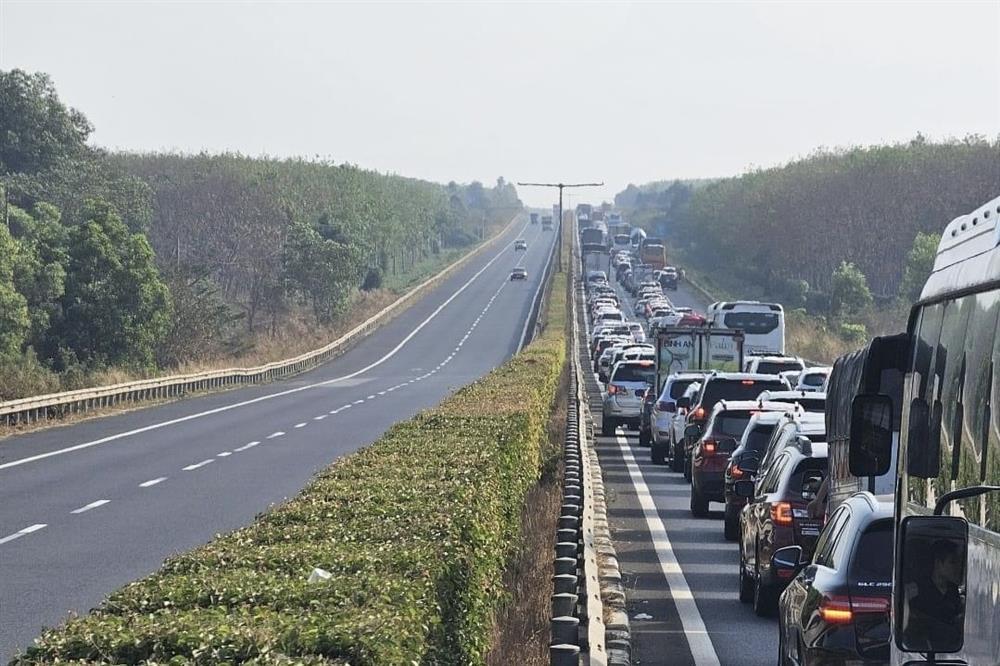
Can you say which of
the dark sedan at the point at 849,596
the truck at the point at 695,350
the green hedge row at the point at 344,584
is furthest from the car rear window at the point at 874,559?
the truck at the point at 695,350

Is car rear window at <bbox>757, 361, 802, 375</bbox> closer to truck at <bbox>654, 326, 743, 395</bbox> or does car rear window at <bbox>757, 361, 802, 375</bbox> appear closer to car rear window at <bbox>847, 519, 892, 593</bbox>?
truck at <bbox>654, 326, 743, 395</bbox>

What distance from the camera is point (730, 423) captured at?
25.2m

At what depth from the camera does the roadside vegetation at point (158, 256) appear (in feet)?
235

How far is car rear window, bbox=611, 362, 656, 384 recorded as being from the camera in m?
44.4

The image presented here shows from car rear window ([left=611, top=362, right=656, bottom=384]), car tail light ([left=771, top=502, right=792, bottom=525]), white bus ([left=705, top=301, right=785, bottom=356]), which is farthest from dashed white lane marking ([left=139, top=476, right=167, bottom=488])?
white bus ([left=705, top=301, right=785, bottom=356])

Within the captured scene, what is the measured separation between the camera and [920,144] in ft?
526

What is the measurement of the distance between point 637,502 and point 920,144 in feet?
454

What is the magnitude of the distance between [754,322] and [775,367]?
13.2 metres

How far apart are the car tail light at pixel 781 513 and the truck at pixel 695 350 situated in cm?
2761

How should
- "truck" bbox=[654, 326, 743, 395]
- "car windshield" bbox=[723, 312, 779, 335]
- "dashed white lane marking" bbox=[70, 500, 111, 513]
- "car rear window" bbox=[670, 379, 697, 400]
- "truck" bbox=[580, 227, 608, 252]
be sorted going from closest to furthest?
"dashed white lane marking" bbox=[70, 500, 111, 513] < "car rear window" bbox=[670, 379, 697, 400] < "truck" bbox=[654, 326, 743, 395] < "car windshield" bbox=[723, 312, 779, 335] < "truck" bbox=[580, 227, 608, 252]

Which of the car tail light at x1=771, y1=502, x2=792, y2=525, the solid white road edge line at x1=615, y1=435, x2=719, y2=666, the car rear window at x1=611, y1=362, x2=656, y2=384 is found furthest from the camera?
the car rear window at x1=611, y1=362, x2=656, y2=384

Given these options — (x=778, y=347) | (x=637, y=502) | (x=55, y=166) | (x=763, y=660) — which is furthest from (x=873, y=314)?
(x=763, y=660)

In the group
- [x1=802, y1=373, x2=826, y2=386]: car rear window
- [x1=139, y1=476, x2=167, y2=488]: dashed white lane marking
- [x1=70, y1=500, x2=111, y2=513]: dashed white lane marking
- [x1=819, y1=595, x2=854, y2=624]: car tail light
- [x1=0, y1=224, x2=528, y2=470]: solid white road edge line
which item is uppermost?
[x1=819, y1=595, x2=854, y2=624]: car tail light

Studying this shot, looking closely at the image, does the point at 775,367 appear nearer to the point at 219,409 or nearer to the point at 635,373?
the point at 635,373
